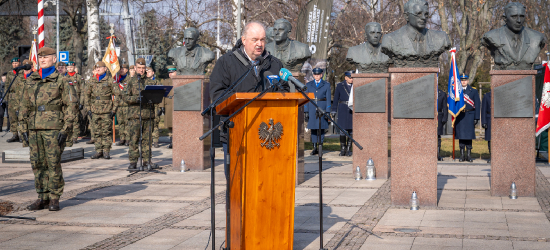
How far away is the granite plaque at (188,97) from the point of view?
41.9 feet

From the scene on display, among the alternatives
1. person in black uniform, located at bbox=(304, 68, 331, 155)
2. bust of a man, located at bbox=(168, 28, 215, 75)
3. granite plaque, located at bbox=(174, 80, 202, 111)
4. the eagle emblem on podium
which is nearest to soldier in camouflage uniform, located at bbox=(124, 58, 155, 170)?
granite plaque, located at bbox=(174, 80, 202, 111)

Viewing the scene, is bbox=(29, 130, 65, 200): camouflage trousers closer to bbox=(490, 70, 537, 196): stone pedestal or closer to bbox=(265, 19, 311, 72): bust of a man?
bbox=(265, 19, 311, 72): bust of a man

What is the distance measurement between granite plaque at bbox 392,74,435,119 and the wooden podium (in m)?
3.83

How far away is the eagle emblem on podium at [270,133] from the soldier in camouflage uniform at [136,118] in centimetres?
781

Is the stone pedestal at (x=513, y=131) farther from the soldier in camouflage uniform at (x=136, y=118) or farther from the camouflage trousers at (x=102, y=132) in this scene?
the camouflage trousers at (x=102, y=132)

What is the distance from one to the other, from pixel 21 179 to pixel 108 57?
437 inches

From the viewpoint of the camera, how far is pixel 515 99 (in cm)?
923

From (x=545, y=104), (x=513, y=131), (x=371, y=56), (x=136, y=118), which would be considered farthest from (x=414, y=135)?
(x=136, y=118)

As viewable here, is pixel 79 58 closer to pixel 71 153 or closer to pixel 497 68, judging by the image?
pixel 71 153

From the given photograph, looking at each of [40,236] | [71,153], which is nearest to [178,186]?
[40,236]

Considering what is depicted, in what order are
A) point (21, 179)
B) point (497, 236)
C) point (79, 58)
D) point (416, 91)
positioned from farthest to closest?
point (79, 58)
point (21, 179)
point (416, 91)
point (497, 236)

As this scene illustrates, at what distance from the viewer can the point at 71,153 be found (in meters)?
14.8

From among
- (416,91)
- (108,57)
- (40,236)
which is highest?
(108,57)

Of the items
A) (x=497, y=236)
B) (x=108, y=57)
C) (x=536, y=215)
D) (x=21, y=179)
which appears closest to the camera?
(x=497, y=236)
